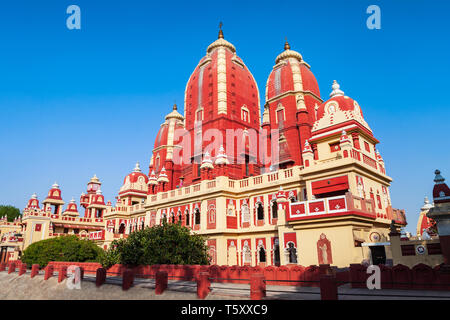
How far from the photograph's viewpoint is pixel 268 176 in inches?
915

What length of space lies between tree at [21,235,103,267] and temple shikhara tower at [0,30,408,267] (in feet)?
16.6

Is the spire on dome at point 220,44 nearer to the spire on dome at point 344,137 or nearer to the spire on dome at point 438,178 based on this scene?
the spire on dome at point 344,137

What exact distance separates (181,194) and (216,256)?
713cm

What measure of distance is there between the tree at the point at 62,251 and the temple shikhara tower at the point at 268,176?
16.6ft

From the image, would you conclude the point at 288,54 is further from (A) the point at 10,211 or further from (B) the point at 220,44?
(A) the point at 10,211

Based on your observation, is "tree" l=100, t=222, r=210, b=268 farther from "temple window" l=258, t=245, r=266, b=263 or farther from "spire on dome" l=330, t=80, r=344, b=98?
"spire on dome" l=330, t=80, r=344, b=98

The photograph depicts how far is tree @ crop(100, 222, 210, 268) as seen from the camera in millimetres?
19391

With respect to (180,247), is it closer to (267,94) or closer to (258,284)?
(258,284)

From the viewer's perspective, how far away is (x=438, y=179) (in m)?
14.8

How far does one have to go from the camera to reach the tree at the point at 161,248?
19.4 m

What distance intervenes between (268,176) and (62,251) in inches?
926

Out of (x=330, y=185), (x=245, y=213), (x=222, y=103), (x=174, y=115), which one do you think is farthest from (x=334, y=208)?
(x=174, y=115)

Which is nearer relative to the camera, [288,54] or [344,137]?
[344,137]
